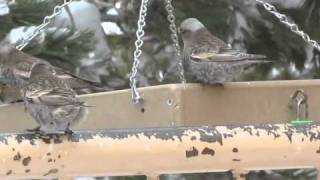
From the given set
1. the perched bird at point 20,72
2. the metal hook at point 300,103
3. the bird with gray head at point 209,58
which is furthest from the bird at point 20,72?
the metal hook at point 300,103

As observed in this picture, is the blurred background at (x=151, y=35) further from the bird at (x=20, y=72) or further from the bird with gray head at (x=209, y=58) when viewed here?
the bird with gray head at (x=209, y=58)

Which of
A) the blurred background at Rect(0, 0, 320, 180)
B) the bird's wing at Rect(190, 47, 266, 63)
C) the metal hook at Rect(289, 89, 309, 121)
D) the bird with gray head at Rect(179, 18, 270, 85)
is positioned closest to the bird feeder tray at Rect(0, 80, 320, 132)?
the metal hook at Rect(289, 89, 309, 121)

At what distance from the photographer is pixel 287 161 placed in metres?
1.16

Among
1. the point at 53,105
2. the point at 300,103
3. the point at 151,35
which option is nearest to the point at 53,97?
the point at 53,105

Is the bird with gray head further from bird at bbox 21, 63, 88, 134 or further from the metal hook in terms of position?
bird at bbox 21, 63, 88, 134

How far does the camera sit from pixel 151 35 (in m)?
3.99

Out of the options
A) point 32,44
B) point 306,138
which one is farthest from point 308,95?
point 32,44

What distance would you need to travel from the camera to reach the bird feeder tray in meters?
2.00

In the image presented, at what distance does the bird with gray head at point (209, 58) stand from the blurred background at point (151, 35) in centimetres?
65

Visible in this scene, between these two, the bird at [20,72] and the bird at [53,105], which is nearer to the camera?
the bird at [53,105]

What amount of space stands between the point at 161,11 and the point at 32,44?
74 centimetres

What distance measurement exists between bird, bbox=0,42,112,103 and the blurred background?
1.36ft

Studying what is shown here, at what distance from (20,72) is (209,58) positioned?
63cm

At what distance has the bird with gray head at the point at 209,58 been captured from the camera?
2590 mm
